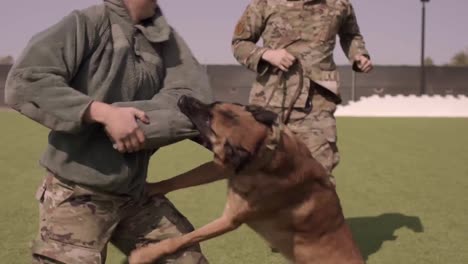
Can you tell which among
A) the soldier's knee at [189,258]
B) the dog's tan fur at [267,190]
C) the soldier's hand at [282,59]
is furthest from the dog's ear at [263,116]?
the soldier's hand at [282,59]

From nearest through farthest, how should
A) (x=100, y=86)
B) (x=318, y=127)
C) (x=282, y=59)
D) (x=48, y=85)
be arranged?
(x=48, y=85) → (x=100, y=86) → (x=282, y=59) → (x=318, y=127)

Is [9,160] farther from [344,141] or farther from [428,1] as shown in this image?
[428,1]

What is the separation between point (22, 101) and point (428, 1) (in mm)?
32842

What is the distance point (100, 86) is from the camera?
7.69ft

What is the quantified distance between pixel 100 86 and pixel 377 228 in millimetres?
3172

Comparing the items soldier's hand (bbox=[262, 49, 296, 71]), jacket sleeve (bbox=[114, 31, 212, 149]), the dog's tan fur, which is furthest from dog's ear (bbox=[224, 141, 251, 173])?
soldier's hand (bbox=[262, 49, 296, 71])

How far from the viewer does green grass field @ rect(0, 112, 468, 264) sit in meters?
4.12

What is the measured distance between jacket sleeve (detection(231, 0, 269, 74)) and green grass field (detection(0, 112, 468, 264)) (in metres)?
1.31

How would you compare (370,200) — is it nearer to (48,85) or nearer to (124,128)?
(124,128)


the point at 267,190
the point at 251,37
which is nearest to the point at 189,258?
the point at 267,190

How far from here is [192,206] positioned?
5457mm

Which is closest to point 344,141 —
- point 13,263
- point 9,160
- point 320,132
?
point 9,160

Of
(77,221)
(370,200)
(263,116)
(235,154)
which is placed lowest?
(370,200)

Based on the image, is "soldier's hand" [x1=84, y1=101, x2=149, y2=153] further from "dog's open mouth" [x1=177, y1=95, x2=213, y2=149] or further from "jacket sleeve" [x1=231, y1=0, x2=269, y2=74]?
"jacket sleeve" [x1=231, y1=0, x2=269, y2=74]
